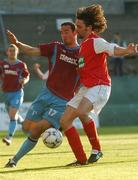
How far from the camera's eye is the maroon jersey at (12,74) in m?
17.5

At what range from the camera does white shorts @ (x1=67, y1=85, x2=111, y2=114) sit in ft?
35.1

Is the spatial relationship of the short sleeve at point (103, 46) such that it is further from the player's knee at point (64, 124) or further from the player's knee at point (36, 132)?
the player's knee at point (36, 132)

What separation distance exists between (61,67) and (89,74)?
0.46 meters

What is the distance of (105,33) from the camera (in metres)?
34.7

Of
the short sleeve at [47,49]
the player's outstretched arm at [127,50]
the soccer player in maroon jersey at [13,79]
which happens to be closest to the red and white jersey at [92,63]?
the player's outstretched arm at [127,50]

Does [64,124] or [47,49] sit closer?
[64,124]

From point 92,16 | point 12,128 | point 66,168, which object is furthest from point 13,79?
point 66,168

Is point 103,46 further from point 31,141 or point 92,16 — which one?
point 31,141

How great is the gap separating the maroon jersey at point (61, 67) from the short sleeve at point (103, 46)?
1.44 ft

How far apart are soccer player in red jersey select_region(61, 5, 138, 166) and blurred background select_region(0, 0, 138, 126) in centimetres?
1504

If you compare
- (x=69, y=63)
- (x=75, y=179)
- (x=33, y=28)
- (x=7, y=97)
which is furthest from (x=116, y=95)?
(x=75, y=179)

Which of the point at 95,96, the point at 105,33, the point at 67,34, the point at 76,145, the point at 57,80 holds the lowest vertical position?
the point at 105,33

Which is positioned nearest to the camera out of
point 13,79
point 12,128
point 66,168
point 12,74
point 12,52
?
point 66,168

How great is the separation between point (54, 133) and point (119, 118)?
1562 centimetres
